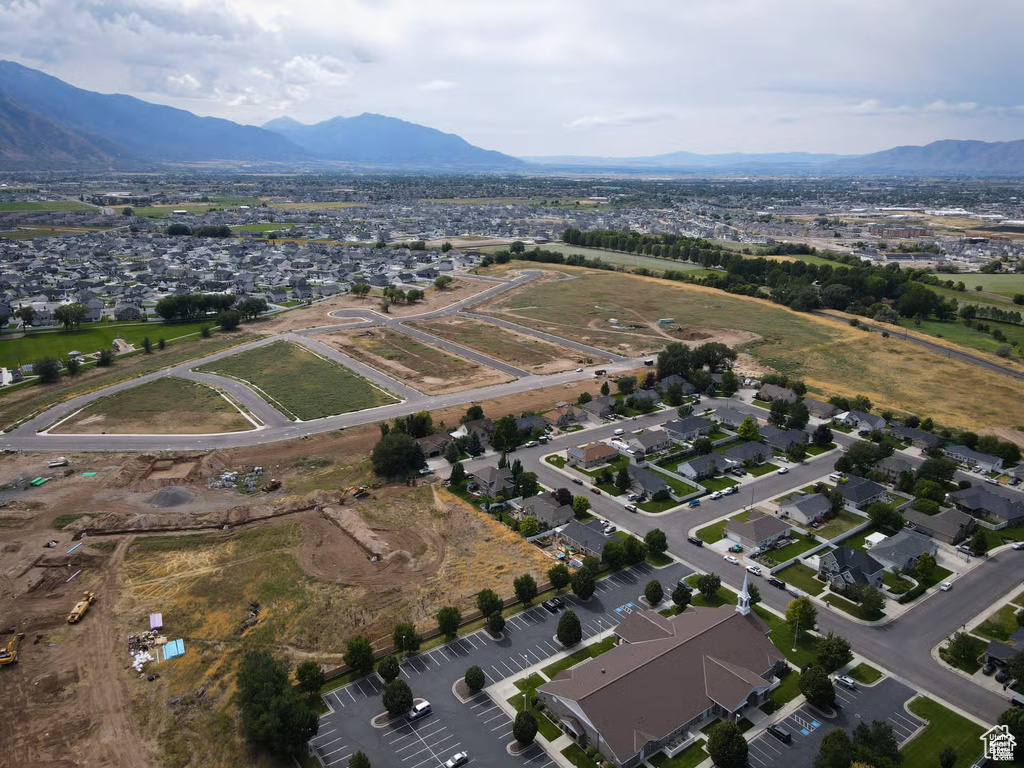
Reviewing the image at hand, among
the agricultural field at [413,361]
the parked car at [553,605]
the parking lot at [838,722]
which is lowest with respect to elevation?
the parked car at [553,605]

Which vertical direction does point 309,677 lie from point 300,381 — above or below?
below

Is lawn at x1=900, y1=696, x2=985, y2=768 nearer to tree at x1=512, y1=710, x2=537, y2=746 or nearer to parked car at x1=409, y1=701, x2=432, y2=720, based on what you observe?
tree at x1=512, y1=710, x2=537, y2=746

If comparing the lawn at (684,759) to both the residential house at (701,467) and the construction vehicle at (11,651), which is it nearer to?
the residential house at (701,467)

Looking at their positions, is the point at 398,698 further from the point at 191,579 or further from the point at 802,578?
the point at 802,578

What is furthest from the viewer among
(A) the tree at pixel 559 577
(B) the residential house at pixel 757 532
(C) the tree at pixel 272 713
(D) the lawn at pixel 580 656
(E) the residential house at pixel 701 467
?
(E) the residential house at pixel 701 467

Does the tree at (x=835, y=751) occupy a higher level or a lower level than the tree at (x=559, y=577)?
higher

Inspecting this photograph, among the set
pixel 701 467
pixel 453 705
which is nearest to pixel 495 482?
pixel 701 467

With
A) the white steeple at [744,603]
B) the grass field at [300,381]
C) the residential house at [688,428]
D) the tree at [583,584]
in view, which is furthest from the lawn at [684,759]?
the grass field at [300,381]
